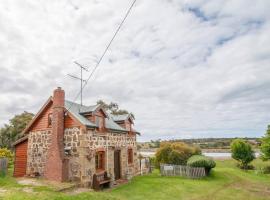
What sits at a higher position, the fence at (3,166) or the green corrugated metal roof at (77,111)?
the green corrugated metal roof at (77,111)

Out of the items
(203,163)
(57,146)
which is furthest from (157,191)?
(203,163)

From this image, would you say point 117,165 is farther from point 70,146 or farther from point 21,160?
point 21,160

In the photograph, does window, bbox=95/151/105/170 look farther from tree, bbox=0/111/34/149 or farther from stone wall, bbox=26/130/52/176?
tree, bbox=0/111/34/149

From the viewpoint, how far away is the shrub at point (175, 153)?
25.5 m

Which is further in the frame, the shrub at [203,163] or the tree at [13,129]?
the tree at [13,129]

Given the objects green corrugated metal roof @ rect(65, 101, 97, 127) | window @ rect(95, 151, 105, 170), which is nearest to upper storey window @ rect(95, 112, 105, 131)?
green corrugated metal roof @ rect(65, 101, 97, 127)

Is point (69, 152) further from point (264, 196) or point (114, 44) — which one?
point (264, 196)

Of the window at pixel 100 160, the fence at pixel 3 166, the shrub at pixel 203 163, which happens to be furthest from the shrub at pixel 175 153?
the fence at pixel 3 166

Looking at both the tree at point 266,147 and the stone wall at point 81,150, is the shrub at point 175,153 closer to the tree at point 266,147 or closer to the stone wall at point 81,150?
the stone wall at point 81,150

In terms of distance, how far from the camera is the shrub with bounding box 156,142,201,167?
25484mm

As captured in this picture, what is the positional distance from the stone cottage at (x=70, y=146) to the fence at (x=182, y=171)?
4.91m

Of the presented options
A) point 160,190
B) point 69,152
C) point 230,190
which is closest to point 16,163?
point 69,152

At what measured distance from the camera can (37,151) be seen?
17.6m

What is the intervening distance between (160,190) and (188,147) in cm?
1114
